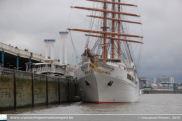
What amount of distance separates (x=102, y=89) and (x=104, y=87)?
41cm

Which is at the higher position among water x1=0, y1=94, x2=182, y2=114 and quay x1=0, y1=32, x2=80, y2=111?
quay x1=0, y1=32, x2=80, y2=111

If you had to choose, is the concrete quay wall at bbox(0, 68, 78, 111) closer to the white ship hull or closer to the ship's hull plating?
the white ship hull

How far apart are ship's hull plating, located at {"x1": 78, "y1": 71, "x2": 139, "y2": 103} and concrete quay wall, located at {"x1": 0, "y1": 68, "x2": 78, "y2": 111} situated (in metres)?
4.10

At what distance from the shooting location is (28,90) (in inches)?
1172

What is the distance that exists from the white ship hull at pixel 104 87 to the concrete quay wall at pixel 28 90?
3953 millimetres

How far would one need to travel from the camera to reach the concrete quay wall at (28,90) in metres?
25.1

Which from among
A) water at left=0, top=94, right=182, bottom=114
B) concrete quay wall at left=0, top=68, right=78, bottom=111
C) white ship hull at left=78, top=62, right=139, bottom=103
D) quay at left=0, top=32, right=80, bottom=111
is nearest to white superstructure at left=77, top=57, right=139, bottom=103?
white ship hull at left=78, top=62, right=139, bottom=103

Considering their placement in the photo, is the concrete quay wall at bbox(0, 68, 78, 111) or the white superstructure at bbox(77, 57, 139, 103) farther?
the white superstructure at bbox(77, 57, 139, 103)

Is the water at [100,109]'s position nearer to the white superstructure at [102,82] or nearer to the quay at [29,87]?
the quay at [29,87]

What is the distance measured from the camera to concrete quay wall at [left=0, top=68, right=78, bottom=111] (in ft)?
82.5

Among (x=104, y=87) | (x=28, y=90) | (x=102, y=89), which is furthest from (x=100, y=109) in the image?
(x=28, y=90)

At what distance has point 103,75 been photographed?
36344mm

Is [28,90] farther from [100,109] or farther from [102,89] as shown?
[102,89]

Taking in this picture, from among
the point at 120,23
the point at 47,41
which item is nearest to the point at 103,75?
the point at 47,41
